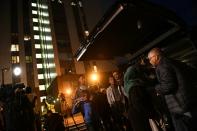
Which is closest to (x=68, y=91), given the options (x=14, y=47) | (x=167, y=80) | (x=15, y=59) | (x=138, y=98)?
(x=138, y=98)

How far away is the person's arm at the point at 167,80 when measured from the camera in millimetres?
3314

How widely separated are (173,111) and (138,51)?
13.1 feet

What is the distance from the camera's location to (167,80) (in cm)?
336

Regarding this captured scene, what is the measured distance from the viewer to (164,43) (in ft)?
20.6

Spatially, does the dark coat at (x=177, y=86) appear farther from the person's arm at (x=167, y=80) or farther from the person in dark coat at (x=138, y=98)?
the person in dark coat at (x=138, y=98)

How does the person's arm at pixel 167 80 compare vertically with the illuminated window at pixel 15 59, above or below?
below

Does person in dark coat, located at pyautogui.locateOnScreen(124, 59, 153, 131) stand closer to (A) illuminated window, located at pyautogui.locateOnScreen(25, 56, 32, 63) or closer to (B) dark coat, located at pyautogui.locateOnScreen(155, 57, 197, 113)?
(B) dark coat, located at pyautogui.locateOnScreen(155, 57, 197, 113)

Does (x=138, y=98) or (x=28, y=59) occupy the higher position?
(x=28, y=59)

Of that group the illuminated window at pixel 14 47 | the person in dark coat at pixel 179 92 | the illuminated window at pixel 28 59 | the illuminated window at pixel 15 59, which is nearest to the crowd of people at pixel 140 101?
the person in dark coat at pixel 179 92

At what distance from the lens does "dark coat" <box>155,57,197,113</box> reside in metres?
3.24

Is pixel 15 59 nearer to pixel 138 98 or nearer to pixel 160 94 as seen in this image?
pixel 138 98

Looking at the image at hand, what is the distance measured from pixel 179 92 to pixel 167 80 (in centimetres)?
27

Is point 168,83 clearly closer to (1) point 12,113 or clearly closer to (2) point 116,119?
(2) point 116,119

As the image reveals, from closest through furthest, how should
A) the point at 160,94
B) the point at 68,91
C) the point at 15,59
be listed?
the point at 160,94
the point at 68,91
the point at 15,59
